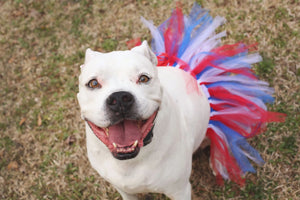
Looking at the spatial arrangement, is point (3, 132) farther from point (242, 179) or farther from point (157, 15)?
point (242, 179)

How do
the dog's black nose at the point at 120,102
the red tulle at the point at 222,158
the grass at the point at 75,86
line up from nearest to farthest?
the dog's black nose at the point at 120,102
the red tulle at the point at 222,158
the grass at the point at 75,86

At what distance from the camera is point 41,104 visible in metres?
3.95

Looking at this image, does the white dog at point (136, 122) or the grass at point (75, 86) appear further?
the grass at point (75, 86)

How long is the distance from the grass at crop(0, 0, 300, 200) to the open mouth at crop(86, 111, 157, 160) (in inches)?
59.4

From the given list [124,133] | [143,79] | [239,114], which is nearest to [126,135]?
[124,133]

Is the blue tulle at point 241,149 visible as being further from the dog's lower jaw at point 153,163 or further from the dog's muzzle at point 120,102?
the dog's muzzle at point 120,102

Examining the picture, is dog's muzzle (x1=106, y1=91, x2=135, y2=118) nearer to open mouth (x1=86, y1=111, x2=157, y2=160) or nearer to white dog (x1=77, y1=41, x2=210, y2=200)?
white dog (x1=77, y1=41, x2=210, y2=200)

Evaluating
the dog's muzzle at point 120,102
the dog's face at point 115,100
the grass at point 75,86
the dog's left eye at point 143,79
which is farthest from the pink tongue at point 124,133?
the grass at point 75,86

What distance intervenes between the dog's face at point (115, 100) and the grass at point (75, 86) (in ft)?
5.03

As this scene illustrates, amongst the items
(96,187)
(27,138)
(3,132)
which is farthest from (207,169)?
(3,132)

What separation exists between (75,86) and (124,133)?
2373mm

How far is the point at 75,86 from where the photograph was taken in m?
3.98

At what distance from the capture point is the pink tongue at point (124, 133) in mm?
1755

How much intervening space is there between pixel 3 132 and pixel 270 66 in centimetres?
340
